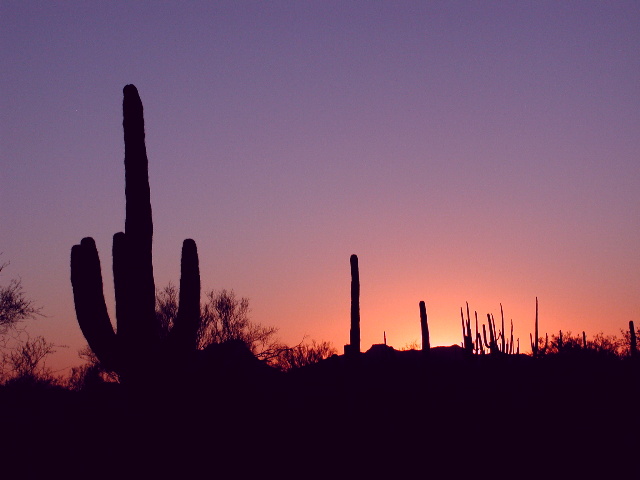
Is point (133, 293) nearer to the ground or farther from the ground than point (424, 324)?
nearer to the ground

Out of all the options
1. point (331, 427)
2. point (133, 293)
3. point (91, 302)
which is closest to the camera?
point (133, 293)

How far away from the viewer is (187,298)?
11.3 metres

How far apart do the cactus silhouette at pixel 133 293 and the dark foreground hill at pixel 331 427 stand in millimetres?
600

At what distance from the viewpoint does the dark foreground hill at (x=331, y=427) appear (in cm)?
1255

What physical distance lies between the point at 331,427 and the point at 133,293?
6.97 m

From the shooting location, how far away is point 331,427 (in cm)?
1579

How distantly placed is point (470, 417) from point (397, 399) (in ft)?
10.00

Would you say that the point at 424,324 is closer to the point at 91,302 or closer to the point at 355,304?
the point at 355,304

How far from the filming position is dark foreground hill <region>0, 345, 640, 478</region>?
12547 mm

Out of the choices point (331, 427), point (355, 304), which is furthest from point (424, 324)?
point (331, 427)

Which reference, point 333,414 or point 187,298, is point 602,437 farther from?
point 187,298

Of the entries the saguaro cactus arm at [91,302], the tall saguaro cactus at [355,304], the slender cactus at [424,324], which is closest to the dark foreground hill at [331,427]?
the saguaro cactus arm at [91,302]

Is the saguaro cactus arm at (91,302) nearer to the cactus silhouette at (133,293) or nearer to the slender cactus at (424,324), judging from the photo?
the cactus silhouette at (133,293)

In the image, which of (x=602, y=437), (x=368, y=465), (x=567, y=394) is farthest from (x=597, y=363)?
(x=368, y=465)
